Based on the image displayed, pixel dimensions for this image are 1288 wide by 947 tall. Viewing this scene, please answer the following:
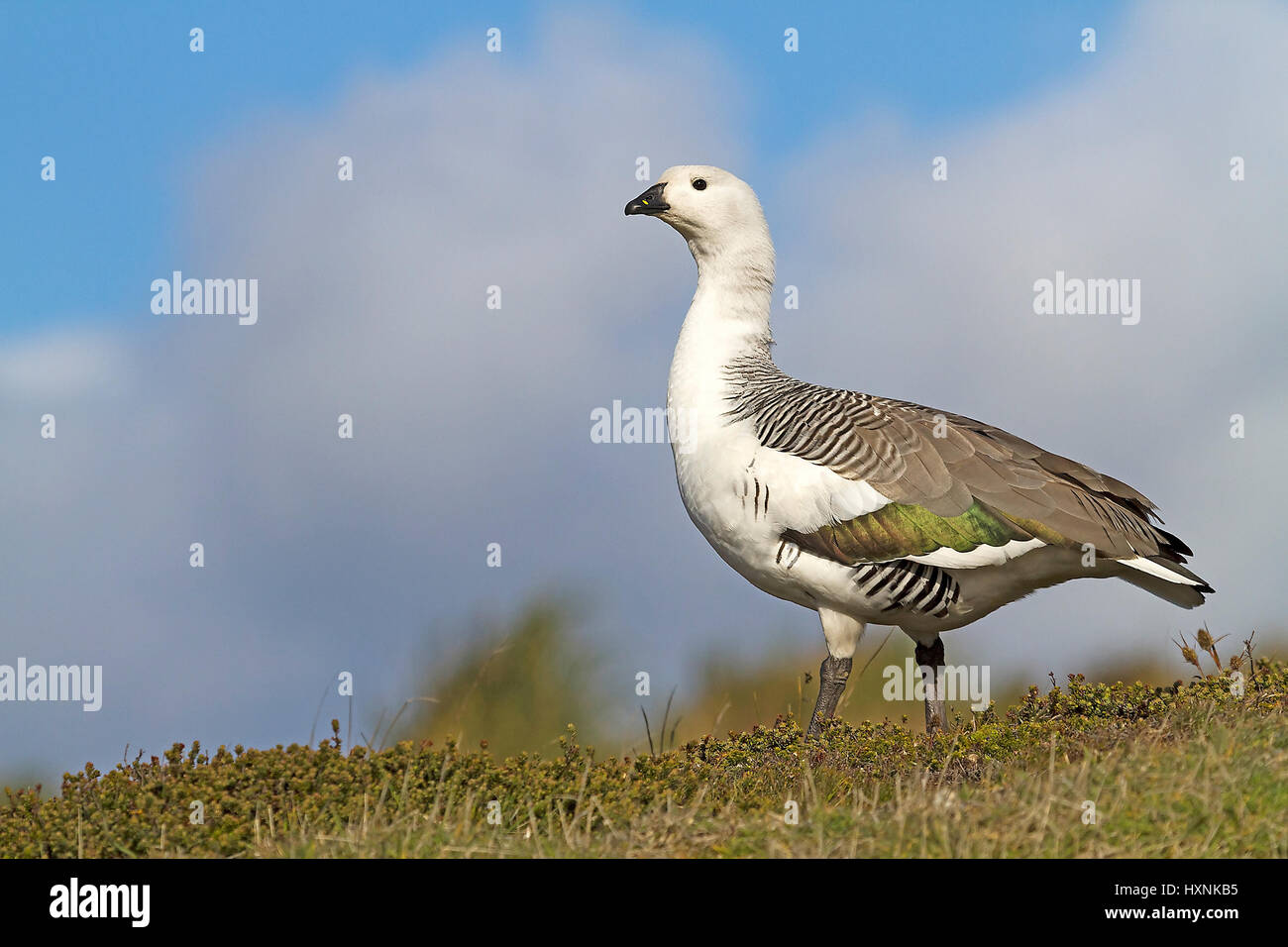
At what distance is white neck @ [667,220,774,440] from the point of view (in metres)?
10.4

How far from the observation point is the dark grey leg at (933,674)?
1000 cm

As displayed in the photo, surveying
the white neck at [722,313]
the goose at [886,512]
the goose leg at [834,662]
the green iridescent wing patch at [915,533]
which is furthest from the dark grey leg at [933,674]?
the white neck at [722,313]

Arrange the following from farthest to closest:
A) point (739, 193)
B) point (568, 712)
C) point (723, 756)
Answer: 1. point (568, 712)
2. point (739, 193)
3. point (723, 756)

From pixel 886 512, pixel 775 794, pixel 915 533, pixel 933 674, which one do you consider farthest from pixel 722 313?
pixel 775 794

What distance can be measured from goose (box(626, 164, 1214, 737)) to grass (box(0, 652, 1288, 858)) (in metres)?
0.93

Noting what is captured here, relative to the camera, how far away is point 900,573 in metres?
9.30

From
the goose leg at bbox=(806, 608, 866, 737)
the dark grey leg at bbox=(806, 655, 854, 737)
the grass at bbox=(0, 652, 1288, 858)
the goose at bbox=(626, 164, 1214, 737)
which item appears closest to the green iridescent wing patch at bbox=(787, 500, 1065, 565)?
the goose at bbox=(626, 164, 1214, 737)

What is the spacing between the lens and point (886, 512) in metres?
9.23

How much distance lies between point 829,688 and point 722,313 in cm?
330

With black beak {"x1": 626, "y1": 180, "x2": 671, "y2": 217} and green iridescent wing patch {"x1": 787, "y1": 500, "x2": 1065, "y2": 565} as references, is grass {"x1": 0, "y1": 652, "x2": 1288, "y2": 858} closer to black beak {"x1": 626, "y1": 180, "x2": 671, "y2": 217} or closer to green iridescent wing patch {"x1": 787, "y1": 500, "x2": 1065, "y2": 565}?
green iridescent wing patch {"x1": 787, "y1": 500, "x2": 1065, "y2": 565}
